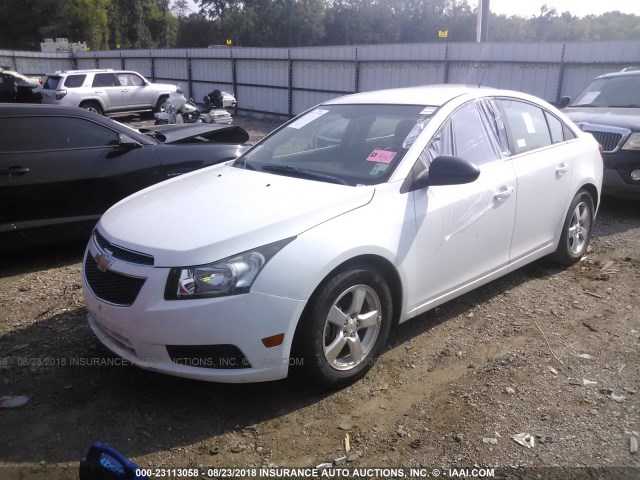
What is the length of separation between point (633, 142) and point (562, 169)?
3.04m

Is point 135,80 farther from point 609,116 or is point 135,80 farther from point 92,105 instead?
point 609,116

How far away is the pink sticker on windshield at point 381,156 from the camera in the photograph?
3.61 metres

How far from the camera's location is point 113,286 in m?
3.07

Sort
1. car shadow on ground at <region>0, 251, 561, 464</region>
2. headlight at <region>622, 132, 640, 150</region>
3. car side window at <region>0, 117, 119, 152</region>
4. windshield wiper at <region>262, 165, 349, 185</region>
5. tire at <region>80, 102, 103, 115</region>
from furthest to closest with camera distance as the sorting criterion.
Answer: tire at <region>80, 102, 103, 115</region>, headlight at <region>622, 132, 640, 150</region>, car side window at <region>0, 117, 119, 152</region>, windshield wiper at <region>262, 165, 349, 185</region>, car shadow on ground at <region>0, 251, 561, 464</region>

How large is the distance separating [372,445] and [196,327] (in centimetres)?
106

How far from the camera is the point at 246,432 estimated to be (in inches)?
115

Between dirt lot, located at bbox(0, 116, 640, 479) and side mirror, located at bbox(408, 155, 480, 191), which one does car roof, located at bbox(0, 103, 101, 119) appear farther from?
side mirror, located at bbox(408, 155, 480, 191)

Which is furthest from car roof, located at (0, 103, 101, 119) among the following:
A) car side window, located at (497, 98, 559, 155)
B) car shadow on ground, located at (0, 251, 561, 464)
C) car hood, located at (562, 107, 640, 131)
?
car hood, located at (562, 107, 640, 131)

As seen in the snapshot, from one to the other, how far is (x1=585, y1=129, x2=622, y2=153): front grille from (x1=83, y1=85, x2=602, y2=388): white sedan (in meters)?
2.80

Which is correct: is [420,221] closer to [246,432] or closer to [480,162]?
[480,162]

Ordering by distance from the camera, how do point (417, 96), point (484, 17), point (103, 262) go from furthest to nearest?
point (484, 17)
point (417, 96)
point (103, 262)

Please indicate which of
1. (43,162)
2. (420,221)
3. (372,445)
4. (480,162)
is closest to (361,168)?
(420,221)

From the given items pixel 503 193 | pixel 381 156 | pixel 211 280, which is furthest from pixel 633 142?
pixel 211 280

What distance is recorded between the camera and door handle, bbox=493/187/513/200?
4004mm
